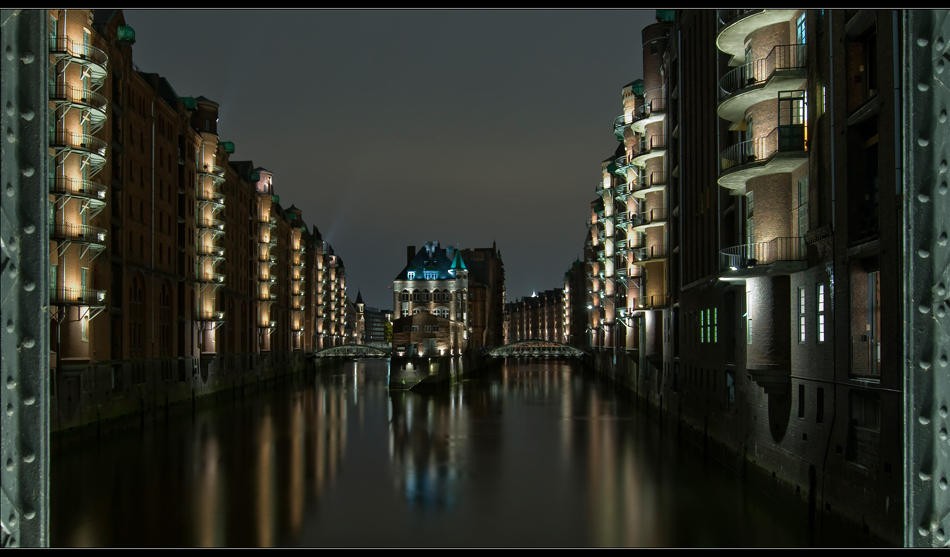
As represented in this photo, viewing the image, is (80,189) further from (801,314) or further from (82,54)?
(801,314)

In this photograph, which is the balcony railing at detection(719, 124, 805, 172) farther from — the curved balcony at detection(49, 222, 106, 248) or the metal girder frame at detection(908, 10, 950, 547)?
the curved balcony at detection(49, 222, 106, 248)

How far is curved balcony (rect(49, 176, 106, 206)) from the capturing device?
3497 cm

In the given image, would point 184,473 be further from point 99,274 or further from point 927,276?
point 927,276

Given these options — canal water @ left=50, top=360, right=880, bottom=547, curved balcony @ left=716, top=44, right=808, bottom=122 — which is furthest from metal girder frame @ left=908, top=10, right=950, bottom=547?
curved balcony @ left=716, top=44, right=808, bottom=122

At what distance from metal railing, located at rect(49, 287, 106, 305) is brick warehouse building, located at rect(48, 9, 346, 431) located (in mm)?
59

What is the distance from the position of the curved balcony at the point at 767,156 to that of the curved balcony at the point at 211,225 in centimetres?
4503

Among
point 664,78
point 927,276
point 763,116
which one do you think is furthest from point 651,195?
point 927,276

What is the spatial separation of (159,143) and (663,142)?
106 feet

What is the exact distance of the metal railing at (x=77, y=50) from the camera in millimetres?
34469

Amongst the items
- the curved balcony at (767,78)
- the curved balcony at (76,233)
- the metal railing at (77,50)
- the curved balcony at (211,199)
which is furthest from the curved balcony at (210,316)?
the curved balcony at (767,78)

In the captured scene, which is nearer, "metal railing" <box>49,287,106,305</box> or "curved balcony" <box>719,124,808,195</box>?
"curved balcony" <box>719,124,808,195</box>

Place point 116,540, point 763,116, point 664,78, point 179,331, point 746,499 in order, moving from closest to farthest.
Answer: point 116,540 → point 763,116 → point 746,499 → point 664,78 → point 179,331

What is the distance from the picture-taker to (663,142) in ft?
158

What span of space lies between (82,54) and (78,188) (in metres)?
6.13
